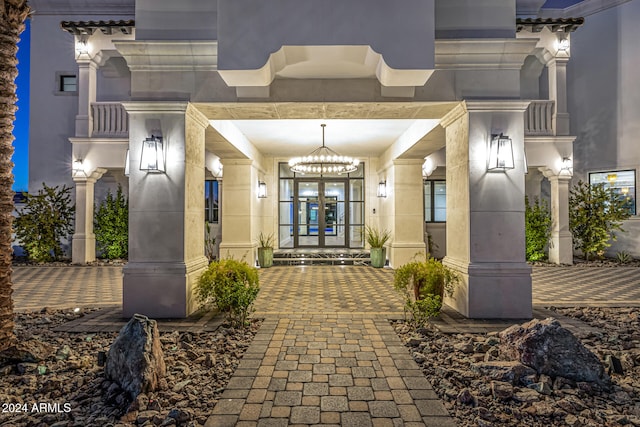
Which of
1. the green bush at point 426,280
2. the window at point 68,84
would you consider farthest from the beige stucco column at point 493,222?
the window at point 68,84

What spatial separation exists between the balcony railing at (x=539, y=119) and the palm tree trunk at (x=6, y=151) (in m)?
Answer: 10.2

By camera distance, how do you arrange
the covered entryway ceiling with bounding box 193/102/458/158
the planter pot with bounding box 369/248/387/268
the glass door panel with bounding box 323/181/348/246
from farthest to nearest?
the glass door panel with bounding box 323/181/348/246, the planter pot with bounding box 369/248/387/268, the covered entryway ceiling with bounding box 193/102/458/158

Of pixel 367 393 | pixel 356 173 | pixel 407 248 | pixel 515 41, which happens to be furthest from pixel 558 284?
pixel 356 173

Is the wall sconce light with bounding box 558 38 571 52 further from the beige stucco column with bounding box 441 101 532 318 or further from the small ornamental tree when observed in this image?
the beige stucco column with bounding box 441 101 532 318

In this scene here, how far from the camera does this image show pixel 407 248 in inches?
357

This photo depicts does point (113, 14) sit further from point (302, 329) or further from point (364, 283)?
point (302, 329)

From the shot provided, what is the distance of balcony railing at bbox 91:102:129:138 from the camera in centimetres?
945

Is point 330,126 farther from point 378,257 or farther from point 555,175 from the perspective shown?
point 555,175

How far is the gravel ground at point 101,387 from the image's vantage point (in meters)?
2.38

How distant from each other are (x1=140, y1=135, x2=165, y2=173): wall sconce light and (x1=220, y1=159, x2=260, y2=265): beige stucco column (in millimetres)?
4462

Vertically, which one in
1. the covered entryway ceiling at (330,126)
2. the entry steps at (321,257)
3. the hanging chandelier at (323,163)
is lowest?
the entry steps at (321,257)

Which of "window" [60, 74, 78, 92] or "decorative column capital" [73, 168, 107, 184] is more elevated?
"window" [60, 74, 78, 92]

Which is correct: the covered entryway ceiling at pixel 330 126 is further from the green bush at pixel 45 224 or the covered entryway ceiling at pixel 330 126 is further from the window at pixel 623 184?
the window at pixel 623 184

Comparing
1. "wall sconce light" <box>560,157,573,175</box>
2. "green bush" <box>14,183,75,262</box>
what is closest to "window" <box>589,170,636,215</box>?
"wall sconce light" <box>560,157,573,175</box>
